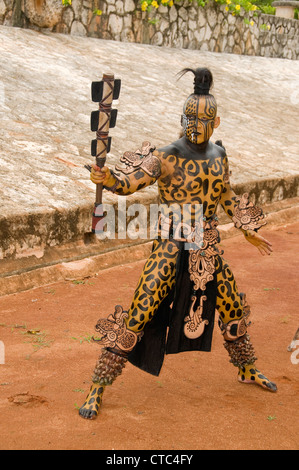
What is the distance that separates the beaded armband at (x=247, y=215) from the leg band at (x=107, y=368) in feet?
3.56

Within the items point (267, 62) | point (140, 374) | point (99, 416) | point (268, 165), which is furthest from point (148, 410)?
point (267, 62)

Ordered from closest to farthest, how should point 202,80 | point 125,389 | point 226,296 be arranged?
point 202,80
point 226,296
point 125,389

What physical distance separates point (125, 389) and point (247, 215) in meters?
1.32

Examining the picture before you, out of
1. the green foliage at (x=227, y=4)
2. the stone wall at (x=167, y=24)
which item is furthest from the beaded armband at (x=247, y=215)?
the green foliage at (x=227, y=4)

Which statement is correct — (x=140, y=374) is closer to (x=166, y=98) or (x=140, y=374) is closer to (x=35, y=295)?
(x=35, y=295)

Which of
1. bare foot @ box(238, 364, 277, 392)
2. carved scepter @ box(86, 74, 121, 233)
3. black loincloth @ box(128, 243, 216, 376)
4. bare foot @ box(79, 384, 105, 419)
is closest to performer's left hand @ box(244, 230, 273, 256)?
black loincloth @ box(128, 243, 216, 376)

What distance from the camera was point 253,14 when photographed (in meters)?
15.6

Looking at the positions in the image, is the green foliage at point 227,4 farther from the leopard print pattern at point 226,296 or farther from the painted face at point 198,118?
the leopard print pattern at point 226,296

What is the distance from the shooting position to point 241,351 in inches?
157

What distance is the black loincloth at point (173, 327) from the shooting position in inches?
146

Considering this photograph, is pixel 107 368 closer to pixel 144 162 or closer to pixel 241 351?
pixel 241 351

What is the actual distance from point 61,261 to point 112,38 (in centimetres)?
756

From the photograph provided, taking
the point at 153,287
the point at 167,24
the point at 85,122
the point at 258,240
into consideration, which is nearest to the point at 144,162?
the point at 153,287

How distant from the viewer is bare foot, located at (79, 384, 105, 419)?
3506 mm
